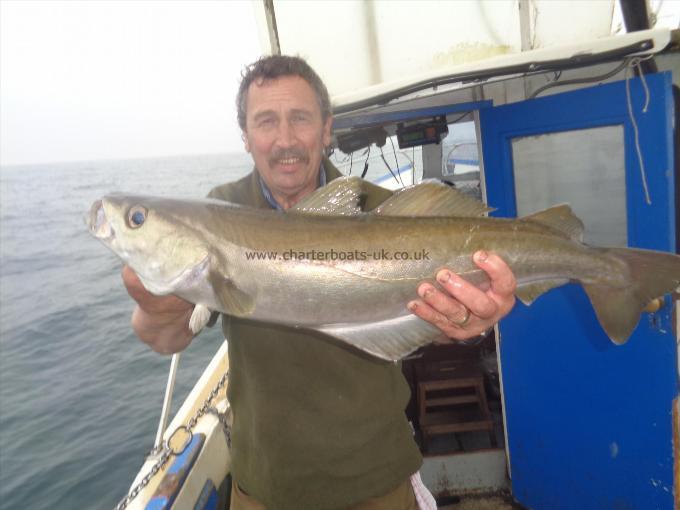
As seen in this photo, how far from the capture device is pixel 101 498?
23.9 feet

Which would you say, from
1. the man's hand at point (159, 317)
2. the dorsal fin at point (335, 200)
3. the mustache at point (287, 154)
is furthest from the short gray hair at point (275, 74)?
the man's hand at point (159, 317)

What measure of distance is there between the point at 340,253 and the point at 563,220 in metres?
1.27

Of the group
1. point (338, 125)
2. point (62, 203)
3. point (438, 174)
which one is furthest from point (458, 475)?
point (62, 203)

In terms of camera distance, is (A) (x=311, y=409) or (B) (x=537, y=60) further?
(B) (x=537, y=60)

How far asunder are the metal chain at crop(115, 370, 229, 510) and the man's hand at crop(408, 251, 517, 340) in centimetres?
268

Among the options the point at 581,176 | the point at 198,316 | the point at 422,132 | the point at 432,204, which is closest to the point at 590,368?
the point at 581,176

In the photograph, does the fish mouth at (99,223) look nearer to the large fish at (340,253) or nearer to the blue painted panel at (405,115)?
the large fish at (340,253)

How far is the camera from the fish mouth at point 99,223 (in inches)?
84.4

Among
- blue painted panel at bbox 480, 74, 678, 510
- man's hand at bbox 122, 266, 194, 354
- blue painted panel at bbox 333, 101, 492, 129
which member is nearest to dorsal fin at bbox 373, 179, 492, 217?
man's hand at bbox 122, 266, 194, 354

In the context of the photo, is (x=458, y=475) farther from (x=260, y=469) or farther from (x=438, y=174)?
(x=438, y=174)

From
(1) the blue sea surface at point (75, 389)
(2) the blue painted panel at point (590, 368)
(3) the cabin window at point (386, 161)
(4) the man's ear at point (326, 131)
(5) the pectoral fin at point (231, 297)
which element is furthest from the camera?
(1) the blue sea surface at point (75, 389)

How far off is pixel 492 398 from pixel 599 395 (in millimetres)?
2607

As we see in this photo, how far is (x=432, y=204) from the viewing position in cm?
232

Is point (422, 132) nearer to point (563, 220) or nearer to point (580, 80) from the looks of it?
point (580, 80)
